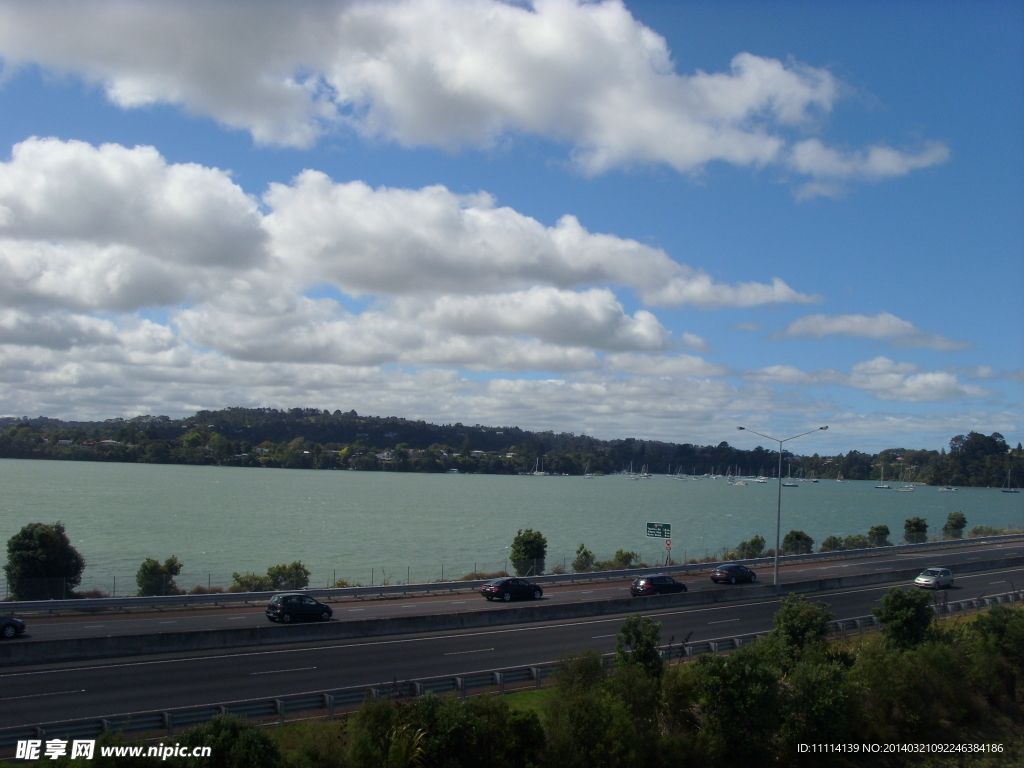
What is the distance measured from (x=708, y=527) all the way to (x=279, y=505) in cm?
6785

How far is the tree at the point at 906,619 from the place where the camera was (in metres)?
24.4

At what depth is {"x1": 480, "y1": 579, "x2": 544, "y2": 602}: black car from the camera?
38.7m

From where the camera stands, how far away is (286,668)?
2316 cm

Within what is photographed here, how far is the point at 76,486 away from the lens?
16300cm

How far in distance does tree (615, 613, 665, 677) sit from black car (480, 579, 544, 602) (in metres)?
20.6

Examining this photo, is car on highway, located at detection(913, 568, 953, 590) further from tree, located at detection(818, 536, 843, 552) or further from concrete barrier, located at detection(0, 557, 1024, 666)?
tree, located at detection(818, 536, 843, 552)

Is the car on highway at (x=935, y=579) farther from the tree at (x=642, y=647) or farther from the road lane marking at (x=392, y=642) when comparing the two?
the tree at (x=642, y=647)

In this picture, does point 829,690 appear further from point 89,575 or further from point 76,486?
point 76,486

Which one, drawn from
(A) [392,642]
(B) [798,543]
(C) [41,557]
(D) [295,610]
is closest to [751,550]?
(B) [798,543]

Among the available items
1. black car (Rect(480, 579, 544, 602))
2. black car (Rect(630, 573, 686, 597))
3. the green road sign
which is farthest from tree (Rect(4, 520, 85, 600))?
the green road sign

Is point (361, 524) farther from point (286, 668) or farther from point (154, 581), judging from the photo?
point (286, 668)

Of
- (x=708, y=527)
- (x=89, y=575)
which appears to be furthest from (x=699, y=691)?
(x=708, y=527)

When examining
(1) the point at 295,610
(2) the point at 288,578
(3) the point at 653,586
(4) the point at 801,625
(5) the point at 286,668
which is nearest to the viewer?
(4) the point at 801,625

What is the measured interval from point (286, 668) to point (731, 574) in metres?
29.7
